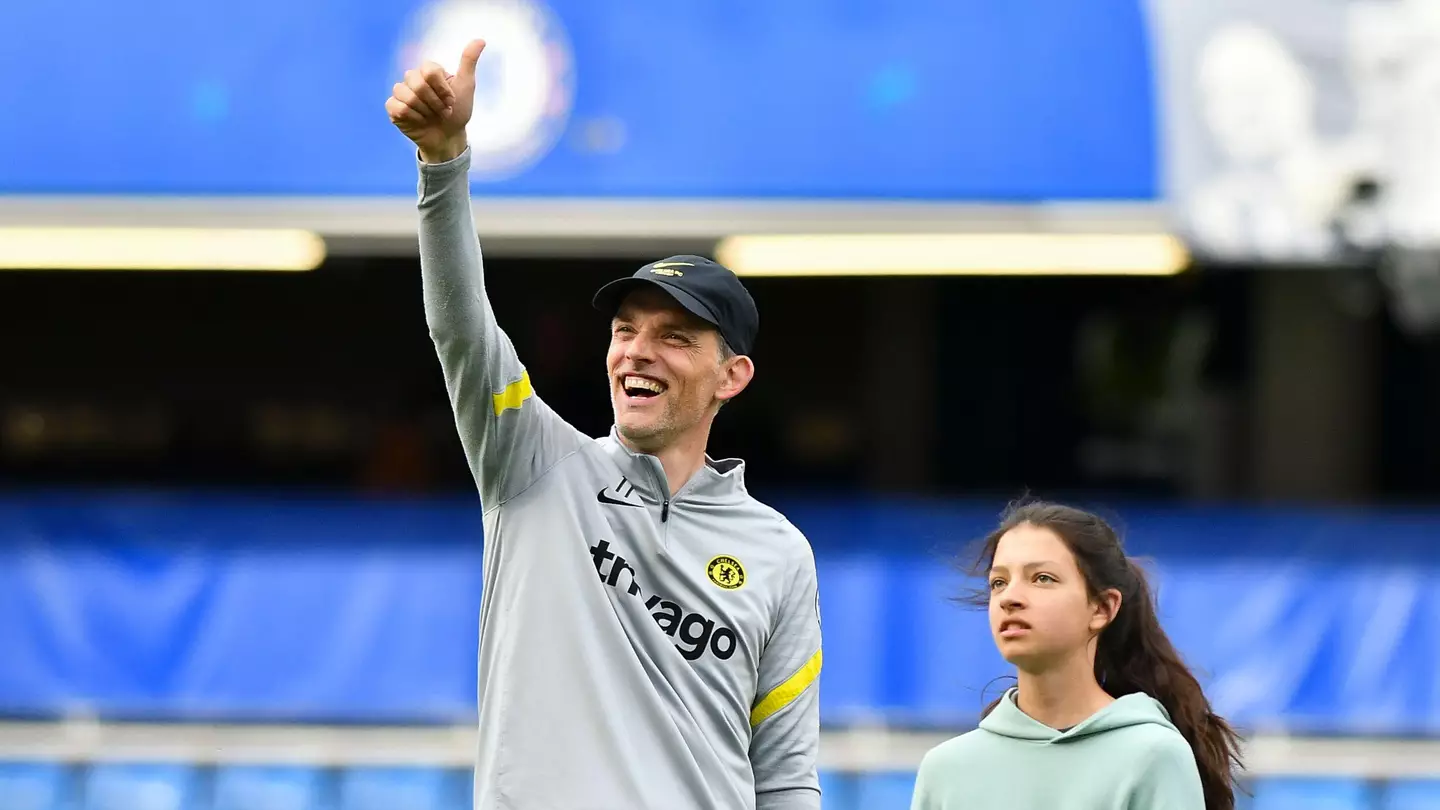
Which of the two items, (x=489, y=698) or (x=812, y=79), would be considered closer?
(x=489, y=698)

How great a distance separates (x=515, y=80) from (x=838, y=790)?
10.6ft

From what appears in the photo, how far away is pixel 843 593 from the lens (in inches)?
288

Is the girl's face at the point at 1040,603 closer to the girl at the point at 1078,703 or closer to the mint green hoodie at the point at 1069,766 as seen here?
the girl at the point at 1078,703

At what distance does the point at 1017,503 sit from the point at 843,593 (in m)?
3.81

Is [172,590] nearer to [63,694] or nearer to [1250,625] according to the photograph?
[63,694]

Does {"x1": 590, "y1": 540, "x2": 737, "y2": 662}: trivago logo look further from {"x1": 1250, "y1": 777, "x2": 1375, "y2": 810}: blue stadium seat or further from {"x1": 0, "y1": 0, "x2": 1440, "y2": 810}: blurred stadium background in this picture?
{"x1": 1250, "y1": 777, "x2": 1375, "y2": 810}: blue stadium seat

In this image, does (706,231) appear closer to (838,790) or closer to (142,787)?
(838,790)

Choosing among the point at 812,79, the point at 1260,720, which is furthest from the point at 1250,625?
the point at 812,79

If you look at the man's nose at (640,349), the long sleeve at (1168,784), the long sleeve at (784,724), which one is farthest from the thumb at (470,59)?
the long sleeve at (1168,784)

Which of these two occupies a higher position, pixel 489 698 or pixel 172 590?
pixel 172 590

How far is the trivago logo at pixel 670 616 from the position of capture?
2.80 m

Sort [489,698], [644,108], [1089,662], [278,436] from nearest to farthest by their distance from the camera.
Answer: [489,698] → [1089,662] → [644,108] → [278,436]

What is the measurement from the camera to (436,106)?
2.54 meters

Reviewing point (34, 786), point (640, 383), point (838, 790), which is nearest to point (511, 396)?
point (640, 383)
